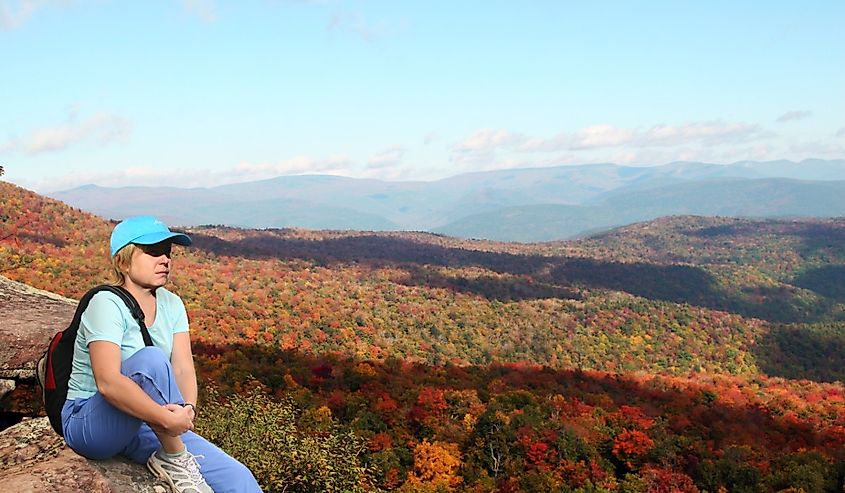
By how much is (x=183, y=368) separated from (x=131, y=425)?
91cm

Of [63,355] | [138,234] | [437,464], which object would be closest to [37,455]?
[63,355]

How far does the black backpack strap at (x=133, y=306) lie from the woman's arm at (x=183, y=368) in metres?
0.64

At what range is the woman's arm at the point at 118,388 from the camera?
183 inches

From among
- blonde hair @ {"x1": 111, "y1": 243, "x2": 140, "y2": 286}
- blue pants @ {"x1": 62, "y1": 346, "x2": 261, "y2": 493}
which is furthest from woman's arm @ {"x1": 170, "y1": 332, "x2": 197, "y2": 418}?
blonde hair @ {"x1": 111, "y1": 243, "x2": 140, "y2": 286}

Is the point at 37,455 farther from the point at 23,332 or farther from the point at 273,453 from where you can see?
the point at 273,453

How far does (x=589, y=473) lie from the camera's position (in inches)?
1088

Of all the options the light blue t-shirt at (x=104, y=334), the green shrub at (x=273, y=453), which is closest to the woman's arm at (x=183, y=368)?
the light blue t-shirt at (x=104, y=334)

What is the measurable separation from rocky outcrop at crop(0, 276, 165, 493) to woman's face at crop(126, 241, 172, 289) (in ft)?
6.23

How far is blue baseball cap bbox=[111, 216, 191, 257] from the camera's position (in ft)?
17.4

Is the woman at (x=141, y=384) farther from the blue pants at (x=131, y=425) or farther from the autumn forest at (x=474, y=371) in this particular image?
the autumn forest at (x=474, y=371)

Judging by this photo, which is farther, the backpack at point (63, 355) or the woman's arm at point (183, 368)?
the woman's arm at point (183, 368)

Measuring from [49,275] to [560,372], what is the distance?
49.5 metres

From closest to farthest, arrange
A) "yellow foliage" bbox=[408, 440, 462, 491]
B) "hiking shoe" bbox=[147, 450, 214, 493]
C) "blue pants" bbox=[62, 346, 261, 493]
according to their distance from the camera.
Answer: "blue pants" bbox=[62, 346, 261, 493] → "hiking shoe" bbox=[147, 450, 214, 493] → "yellow foliage" bbox=[408, 440, 462, 491]

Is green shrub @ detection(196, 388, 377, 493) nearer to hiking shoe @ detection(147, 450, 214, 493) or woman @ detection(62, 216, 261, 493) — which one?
woman @ detection(62, 216, 261, 493)
